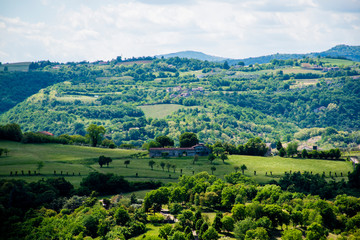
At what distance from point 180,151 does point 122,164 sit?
23.8m

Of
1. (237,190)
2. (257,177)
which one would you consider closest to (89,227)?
(237,190)

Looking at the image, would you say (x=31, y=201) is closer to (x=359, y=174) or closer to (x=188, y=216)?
Answer: (x=188, y=216)

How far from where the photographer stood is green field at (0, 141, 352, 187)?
117 meters

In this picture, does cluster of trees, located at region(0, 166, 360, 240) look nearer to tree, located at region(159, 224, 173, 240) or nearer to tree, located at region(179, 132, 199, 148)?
tree, located at region(159, 224, 173, 240)

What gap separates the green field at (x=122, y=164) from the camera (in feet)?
385

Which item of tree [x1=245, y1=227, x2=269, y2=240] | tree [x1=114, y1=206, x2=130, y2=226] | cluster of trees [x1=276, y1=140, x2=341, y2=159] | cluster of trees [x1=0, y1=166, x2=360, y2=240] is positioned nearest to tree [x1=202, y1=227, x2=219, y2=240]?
cluster of trees [x1=0, y1=166, x2=360, y2=240]

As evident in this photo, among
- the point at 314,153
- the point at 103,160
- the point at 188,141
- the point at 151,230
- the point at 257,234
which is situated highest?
the point at 188,141

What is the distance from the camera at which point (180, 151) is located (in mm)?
146000

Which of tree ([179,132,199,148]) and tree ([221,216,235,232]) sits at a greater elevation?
tree ([179,132,199,148])

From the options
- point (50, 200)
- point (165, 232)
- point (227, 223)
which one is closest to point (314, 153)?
point (227, 223)

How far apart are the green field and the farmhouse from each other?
5692 millimetres

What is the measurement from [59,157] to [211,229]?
72.2m

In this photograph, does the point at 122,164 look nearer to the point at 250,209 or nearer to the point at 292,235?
the point at 250,209

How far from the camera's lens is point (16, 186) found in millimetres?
95750
